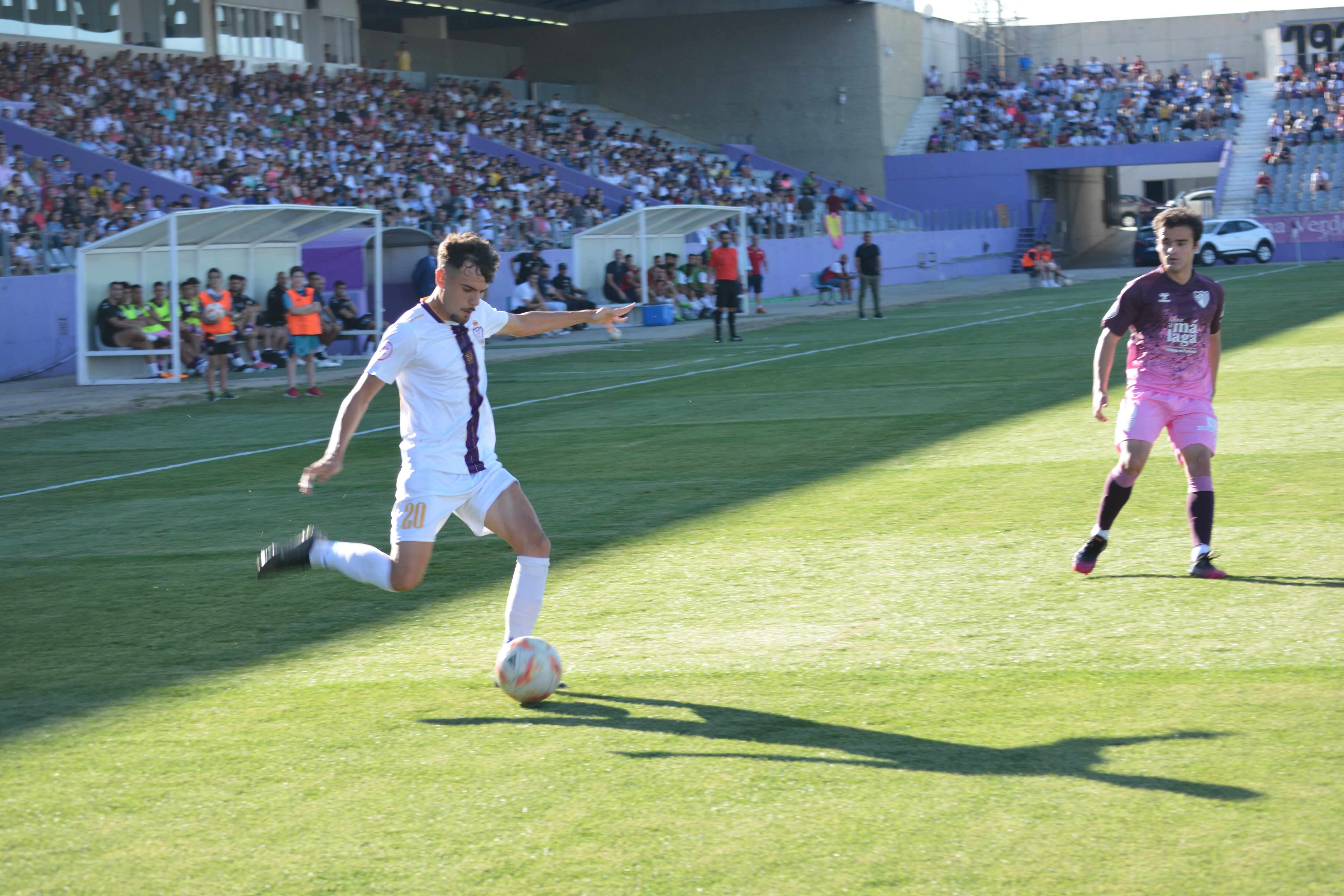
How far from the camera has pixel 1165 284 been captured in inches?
284

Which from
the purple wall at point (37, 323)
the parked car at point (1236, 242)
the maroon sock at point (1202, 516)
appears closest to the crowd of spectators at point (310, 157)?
the purple wall at point (37, 323)

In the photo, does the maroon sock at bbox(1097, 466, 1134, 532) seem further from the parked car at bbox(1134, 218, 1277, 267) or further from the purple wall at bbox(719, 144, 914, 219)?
the purple wall at bbox(719, 144, 914, 219)

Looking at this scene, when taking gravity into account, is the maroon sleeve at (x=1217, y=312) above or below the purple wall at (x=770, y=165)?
below

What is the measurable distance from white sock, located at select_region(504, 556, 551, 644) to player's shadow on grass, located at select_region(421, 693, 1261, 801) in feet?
→ 1.24

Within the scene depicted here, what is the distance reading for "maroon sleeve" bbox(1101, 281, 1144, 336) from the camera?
7203 mm

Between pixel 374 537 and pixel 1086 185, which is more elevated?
pixel 1086 185

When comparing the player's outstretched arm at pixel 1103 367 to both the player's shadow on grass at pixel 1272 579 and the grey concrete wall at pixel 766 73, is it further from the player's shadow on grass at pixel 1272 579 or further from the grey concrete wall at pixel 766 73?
the grey concrete wall at pixel 766 73

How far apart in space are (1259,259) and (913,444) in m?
38.7

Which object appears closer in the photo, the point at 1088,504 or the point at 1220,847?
the point at 1220,847

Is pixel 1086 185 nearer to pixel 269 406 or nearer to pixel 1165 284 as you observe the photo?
pixel 269 406

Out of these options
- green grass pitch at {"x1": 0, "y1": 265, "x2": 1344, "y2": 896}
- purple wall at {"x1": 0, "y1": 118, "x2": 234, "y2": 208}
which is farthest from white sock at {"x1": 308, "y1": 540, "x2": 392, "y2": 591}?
purple wall at {"x1": 0, "y1": 118, "x2": 234, "y2": 208}

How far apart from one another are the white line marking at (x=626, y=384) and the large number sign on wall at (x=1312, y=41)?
3606cm

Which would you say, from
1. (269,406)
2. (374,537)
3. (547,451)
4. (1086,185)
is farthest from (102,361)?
(1086,185)

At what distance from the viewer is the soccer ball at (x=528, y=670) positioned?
5.68 metres
